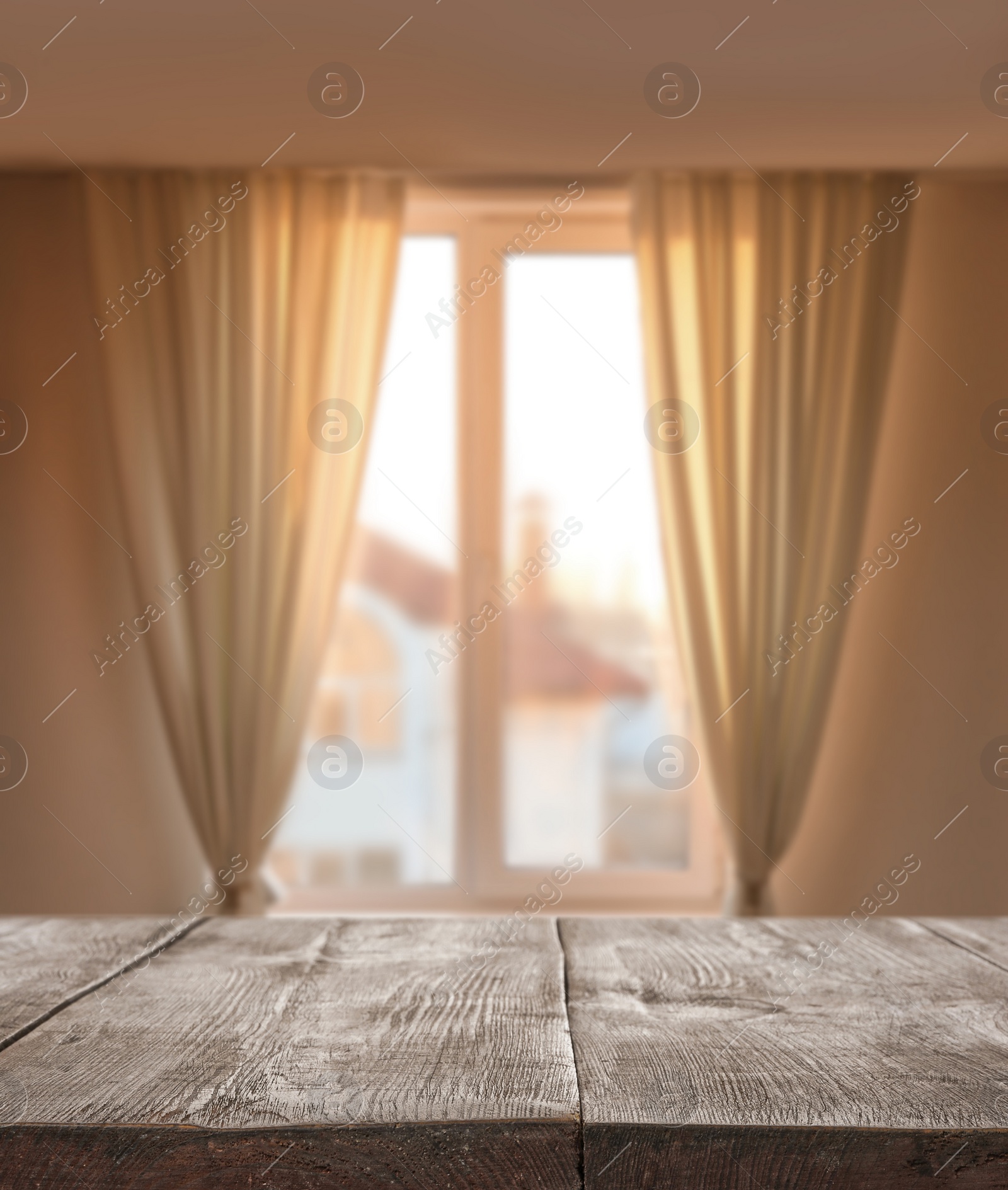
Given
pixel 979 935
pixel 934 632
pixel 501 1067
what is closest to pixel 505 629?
pixel 934 632

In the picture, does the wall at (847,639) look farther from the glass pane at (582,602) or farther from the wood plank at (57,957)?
the wood plank at (57,957)

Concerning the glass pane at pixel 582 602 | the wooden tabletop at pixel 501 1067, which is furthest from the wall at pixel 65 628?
the wooden tabletop at pixel 501 1067

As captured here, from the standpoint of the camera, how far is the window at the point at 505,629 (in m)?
2.84

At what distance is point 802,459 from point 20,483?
2285 mm

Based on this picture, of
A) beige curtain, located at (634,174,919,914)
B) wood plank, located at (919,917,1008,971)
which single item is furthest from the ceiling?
wood plank, located at (919,917,1008,971)

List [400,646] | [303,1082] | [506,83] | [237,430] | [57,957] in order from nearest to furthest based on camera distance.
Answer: [303,1082] → [57,957] → [506,83] → [237,430] → [400,646]

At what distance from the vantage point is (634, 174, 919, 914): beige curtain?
265 cm

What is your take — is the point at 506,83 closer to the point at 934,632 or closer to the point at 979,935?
the point at 934,632

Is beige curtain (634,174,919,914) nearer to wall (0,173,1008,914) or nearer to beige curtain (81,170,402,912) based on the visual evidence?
wall (0,173,1008,914)

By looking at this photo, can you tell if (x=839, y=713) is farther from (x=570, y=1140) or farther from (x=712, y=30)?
(x=570, y=1140)

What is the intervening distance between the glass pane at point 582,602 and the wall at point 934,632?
0.48 meters

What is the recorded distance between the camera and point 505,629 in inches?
113

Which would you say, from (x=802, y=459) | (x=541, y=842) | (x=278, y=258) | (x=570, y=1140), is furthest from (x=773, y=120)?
(x=570, y=1140)

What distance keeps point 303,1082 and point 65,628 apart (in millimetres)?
2525
